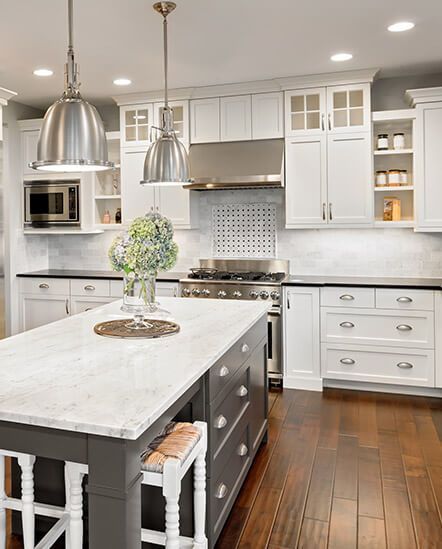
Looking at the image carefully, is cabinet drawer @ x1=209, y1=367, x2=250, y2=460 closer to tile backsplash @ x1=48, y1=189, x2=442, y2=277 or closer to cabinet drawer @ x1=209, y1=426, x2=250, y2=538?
cabinet drawer @ x1=209, y1=426, x2=250, y2=538

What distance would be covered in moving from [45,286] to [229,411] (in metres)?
3.35

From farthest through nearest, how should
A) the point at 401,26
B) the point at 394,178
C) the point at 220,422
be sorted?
the point at 394,178
the point at 401,26
the point at 220,422

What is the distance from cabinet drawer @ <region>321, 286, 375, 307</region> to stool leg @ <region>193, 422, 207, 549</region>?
102 inches

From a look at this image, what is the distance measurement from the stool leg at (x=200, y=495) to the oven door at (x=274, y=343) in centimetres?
253

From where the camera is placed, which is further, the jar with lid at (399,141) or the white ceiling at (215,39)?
the jar with lid at (399,141)

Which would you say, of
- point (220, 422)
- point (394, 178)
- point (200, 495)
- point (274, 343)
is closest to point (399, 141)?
point (394, 178)

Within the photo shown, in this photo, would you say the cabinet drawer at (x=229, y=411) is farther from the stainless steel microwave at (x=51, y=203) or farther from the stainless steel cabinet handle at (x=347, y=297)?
the stainless steel microwave at (x=51, y=203)

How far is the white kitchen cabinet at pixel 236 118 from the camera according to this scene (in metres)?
4.61

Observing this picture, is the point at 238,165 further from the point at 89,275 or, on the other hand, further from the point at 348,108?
the point at 89,275

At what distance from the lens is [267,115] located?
4.56 m

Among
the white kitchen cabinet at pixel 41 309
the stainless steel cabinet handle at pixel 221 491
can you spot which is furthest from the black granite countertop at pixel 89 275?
the stainless steel cabinet handle at pixel 221 491

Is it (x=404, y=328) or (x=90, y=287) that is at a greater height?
(x=90, y=287)

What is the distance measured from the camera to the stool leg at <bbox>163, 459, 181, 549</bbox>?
1.57 m

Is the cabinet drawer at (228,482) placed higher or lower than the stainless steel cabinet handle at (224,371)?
lower
